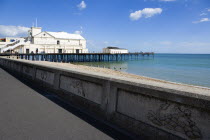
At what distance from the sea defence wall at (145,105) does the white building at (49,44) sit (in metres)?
68.3

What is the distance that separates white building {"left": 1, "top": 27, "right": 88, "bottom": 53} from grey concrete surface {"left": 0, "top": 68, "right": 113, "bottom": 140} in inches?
2649

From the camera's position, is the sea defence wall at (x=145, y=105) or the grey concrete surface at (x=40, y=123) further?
the grey concrete surface at (x=40, y=123)

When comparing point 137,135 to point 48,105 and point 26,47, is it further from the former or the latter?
point 26,47

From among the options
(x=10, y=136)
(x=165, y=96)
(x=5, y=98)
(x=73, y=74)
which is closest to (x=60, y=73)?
(x=73, y=74)

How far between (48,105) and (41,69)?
3.35m

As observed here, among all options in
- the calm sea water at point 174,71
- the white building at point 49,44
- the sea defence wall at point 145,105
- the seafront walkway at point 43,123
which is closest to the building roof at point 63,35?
the white building at point 49,44

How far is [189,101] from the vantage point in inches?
111

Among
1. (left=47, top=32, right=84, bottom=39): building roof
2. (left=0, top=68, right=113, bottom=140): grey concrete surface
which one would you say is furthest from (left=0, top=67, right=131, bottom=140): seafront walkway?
(left=47, top=32, right=84, bottom=39): building roof

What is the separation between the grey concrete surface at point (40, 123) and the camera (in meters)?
3.64

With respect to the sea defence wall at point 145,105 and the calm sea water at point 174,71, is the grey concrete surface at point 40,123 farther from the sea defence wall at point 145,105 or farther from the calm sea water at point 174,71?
the calm sea water at point 174,71

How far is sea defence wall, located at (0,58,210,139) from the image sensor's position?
2770 millimetres

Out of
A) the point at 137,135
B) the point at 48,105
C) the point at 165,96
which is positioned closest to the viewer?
the point at 165,96

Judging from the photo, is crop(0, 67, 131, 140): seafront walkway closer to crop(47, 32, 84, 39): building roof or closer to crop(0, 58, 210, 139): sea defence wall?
crop(0, 58, 210, 139): sea defence wall

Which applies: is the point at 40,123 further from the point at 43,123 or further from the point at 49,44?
the point at 49,44
